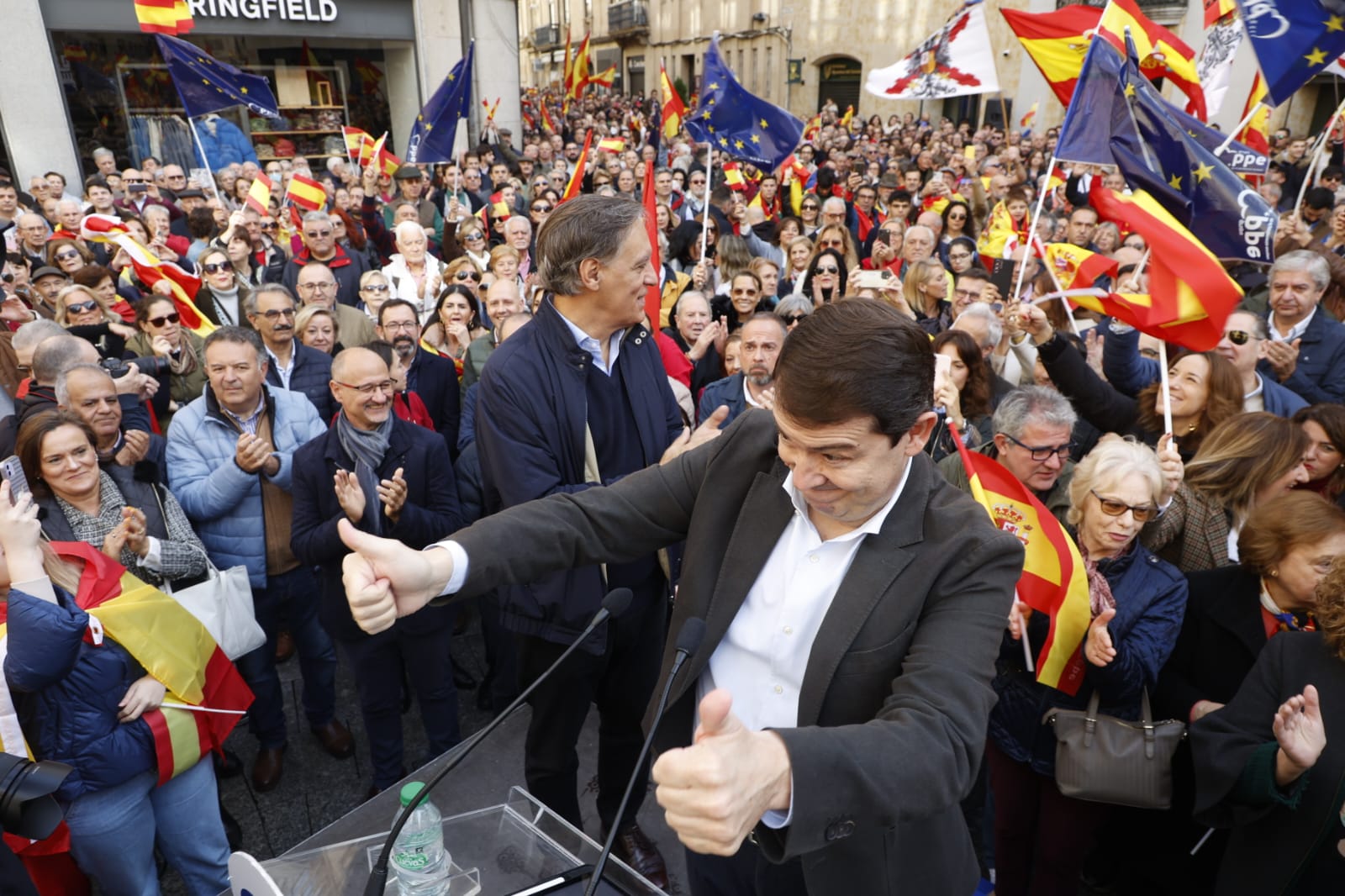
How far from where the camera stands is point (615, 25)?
1935 inches

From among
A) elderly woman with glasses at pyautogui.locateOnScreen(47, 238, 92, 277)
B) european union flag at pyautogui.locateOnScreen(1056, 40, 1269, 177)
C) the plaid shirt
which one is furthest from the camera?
elderly woman with glasses at pyautogui.locateOnScreen(47, 238, 92, 277)

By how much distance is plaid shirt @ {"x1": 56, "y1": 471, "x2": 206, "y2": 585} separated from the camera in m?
3.19

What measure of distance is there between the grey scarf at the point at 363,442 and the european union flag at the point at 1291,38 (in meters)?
6.09

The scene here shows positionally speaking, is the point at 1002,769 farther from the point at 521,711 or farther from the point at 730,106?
the point at 730,106

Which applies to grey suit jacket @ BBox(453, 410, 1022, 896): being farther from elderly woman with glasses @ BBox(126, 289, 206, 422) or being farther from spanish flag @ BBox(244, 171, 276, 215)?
spanish flag @ BBox(244, 171, 276, 215)

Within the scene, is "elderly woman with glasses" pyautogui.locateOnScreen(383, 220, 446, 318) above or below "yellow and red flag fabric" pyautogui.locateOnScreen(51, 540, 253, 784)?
above

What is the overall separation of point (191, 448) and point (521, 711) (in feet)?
6.07

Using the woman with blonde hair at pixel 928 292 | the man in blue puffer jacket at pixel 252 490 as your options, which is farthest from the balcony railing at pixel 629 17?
the man in blue puffer jacket at pixel 252 490

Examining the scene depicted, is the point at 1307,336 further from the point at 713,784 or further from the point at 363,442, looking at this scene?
the point at 713,784

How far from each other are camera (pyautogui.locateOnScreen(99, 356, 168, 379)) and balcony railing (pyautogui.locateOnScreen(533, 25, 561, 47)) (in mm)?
58384

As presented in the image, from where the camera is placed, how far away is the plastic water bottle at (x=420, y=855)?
5.83 feet

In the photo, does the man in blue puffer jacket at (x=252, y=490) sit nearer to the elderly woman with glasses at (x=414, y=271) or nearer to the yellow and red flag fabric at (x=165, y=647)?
the yellow and red flag fabric at (x=165, y=647)

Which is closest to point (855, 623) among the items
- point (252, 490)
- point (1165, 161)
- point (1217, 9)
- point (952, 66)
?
point (252, 490)

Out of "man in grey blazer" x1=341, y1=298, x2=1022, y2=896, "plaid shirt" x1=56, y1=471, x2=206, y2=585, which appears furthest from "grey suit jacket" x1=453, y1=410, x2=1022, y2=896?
"plaid shirt" x1=56, y1=471, x2=206, y2=585
